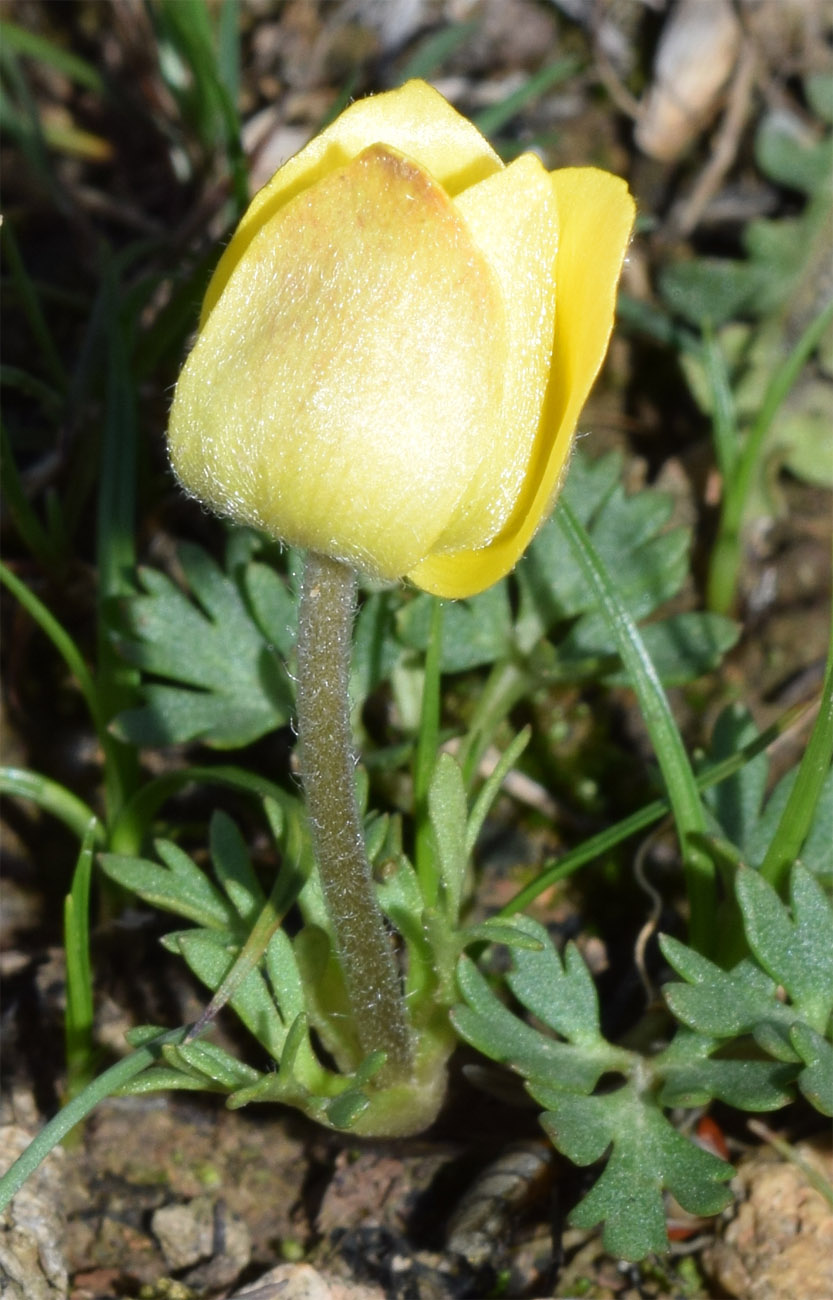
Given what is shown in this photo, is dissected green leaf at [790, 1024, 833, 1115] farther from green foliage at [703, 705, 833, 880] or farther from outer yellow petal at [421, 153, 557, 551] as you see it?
outer yellow petal at [421, 153, 557, 551]

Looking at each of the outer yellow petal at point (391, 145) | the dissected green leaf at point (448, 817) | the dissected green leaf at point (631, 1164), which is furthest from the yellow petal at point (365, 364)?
the dissected green leaf at point (631, 1164)

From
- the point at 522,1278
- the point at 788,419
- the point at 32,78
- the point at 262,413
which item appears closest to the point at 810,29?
the point at 788,419

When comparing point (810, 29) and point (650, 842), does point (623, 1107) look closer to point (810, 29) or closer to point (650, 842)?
point (650, 842)

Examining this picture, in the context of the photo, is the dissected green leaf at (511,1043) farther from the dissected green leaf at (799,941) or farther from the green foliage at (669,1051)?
the dissected green leaf at (799,941)

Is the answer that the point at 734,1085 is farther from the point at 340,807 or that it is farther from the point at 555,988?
the point at 340,807

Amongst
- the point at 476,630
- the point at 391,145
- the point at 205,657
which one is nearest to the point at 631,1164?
the point at 476,630
